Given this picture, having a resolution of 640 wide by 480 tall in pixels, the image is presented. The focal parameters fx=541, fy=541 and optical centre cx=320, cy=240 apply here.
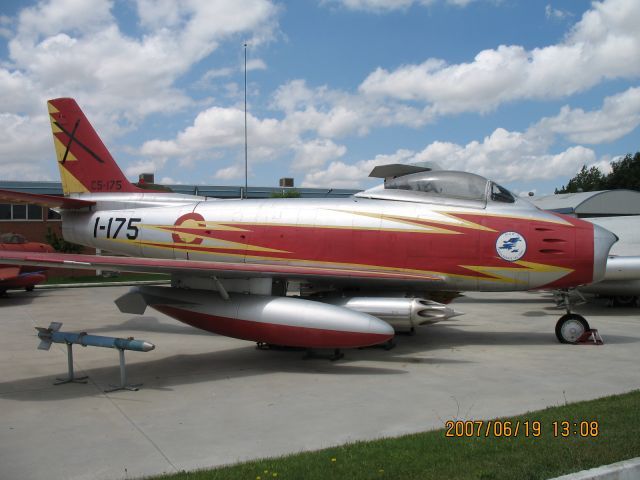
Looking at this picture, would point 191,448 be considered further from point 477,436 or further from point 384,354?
point 384,354

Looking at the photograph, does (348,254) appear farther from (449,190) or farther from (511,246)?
(511,246)

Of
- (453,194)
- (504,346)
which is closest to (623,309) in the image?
(504,346)

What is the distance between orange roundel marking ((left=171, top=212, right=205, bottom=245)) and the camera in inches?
382

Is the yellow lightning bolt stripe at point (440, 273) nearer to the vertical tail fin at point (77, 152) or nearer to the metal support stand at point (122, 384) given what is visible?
the metal support stand at point (122, 384)

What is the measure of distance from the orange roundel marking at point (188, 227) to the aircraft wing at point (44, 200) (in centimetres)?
219

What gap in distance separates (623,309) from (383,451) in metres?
12.6

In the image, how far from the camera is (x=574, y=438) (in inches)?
181

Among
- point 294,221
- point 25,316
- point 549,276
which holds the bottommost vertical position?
point 25,316

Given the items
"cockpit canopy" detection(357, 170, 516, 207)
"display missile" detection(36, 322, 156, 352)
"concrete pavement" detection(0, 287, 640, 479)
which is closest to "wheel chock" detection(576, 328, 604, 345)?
"concrete pavement" detection(0, 287, 640, 479)

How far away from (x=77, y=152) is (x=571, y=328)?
1023 cm

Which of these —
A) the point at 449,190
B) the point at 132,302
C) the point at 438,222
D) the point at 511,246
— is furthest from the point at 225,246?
the point at 511,246

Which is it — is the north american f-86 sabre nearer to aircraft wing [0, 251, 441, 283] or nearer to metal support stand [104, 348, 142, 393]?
aircraft wing [0, 251, 441, 283]

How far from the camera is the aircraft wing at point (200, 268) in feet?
21.4

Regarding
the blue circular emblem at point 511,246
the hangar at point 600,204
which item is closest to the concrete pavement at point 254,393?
the blue circular emblem at point 511,246
